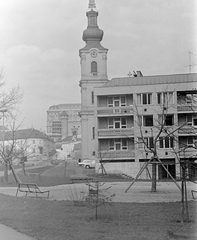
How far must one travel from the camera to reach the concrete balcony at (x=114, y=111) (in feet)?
156

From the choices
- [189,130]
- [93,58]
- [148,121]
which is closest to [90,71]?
[93,58]

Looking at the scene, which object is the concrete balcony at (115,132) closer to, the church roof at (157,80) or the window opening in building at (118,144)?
the window opening in building at (118,144)

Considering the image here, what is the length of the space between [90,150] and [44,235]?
178 ft

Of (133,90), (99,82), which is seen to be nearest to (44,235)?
(133,90)

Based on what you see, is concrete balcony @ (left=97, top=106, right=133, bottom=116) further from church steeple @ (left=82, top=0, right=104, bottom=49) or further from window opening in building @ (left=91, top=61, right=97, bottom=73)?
church steeple @ (left=82, top=0, right=104, bottom=49)

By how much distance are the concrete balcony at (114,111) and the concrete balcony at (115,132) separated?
1.81 meters

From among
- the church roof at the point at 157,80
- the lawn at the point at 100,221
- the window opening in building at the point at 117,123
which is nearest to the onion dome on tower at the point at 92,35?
the church roof at the point at 157,80

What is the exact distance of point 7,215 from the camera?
1390 cm

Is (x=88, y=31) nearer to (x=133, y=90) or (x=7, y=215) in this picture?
(x=133, y=90)

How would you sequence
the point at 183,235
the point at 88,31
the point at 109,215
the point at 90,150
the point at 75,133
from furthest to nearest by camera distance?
the point at 75,133
the point at 88,31
the point at 90,150
the point at 109,215
the point at 183,235

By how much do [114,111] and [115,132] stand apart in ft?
7.85

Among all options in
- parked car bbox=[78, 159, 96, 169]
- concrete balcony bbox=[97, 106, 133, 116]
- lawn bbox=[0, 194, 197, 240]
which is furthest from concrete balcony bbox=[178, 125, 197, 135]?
parked car bbox=[78, 159, 96, 169]

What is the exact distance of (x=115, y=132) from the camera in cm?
4762

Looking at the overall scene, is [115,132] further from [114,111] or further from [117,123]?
[114,111]
